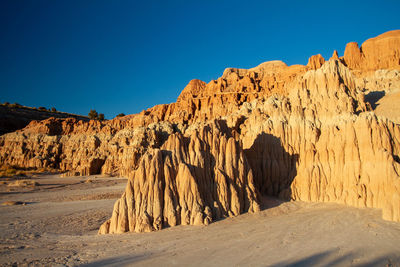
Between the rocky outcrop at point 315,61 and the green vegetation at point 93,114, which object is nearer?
the rocky outcrop at point 315,61

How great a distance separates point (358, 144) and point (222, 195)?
9121 mm

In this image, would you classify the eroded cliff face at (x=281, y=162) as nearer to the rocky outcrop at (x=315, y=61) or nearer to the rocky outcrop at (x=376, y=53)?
the rocky outcrop at (x=315, y=61)

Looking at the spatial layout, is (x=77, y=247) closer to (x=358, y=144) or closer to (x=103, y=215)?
(x=103, y=215)

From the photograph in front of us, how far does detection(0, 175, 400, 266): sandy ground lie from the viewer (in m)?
7.21

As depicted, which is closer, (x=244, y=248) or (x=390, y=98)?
(x=244, y=248)

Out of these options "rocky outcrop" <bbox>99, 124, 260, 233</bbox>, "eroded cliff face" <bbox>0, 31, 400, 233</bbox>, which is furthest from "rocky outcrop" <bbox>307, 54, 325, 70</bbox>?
"rocky outcrop" <bbox>99, 124, 260, 233</bbox>

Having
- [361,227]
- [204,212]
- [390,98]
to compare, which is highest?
[390,98]

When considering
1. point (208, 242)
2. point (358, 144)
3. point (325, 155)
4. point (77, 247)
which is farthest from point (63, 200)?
point (358, 144)

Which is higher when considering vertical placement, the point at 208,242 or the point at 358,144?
the point at 358,144

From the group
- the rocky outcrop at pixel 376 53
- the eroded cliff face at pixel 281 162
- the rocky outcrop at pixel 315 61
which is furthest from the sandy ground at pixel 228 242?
the rocky outcrop at pixel 376 53

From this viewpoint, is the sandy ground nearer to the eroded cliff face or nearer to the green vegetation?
the eroded cliff face

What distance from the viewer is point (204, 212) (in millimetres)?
10742

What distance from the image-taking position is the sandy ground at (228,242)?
7.21 meters

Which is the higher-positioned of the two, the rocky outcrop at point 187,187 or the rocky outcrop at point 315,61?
the rocky outcrop at point 315,61
